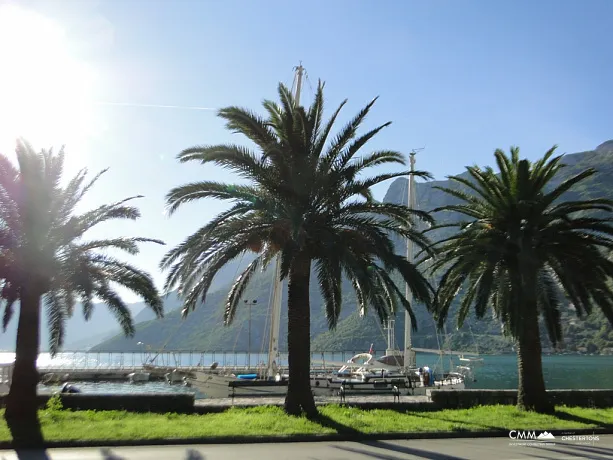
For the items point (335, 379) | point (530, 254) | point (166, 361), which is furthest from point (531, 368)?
point (166, 361)

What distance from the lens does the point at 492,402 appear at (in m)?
17.5

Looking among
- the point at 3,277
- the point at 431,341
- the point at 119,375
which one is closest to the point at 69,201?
the point at 3,277

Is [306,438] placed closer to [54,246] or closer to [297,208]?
[297,208]

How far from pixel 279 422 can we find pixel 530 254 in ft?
29.4

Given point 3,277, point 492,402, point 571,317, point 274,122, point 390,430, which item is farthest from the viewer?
point 571,317

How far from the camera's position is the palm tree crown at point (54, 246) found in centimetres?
1430

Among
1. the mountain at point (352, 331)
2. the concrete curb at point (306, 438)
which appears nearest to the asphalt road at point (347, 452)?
the concrete curb at point (306, 438)

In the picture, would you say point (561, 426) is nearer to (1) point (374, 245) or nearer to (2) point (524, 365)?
(2) point (524, 365)

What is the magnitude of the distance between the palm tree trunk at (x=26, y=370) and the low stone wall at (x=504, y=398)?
1180 centimetres

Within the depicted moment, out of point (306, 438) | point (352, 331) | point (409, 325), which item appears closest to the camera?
point (306, 438)

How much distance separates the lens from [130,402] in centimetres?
1497

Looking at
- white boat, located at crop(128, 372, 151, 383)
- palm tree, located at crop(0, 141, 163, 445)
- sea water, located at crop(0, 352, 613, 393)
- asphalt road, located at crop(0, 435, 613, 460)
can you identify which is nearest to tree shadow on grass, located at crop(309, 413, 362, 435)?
asphalt road, located at crop(0, 435, 613, 460)

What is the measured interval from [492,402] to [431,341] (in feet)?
369

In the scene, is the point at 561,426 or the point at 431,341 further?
the point at 431,341
